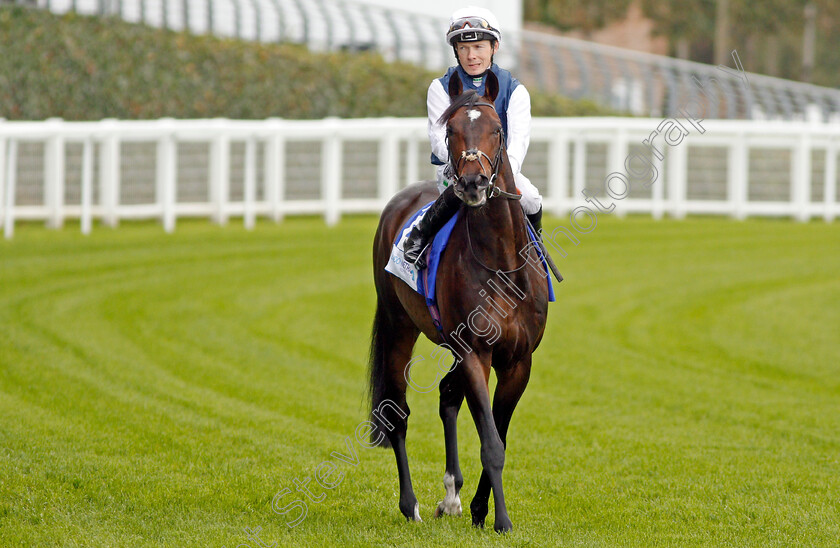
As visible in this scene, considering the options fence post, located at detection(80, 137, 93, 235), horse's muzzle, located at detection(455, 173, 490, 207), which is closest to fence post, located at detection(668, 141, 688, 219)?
fence post, located at detection(80, 137, 93, 235)

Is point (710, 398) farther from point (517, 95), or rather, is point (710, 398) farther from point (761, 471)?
point (517, 95)

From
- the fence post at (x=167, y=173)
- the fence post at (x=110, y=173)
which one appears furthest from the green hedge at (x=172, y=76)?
the fence post at (x=167, y=173)

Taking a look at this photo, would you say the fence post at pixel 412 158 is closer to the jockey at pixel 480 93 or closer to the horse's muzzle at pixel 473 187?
the jockey at pixel 480 93

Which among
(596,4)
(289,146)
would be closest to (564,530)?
(289,146)

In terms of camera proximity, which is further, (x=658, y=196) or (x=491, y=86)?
(x=658, y=196)

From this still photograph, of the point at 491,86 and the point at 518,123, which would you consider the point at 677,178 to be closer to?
the point at 518,123

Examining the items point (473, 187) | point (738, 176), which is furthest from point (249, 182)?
point (473, 187)

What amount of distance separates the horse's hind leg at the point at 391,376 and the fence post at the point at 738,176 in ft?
48.7

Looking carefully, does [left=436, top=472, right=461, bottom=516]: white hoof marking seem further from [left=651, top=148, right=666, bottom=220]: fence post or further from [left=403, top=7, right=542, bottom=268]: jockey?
[left=651, top=148, right=666, bottom=220]: fence post

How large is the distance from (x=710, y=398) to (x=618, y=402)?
644 mm

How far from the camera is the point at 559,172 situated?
749 inches

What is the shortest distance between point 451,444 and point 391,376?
554mm

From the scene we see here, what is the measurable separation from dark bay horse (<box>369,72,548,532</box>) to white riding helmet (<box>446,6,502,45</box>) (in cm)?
32

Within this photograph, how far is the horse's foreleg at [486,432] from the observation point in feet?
15.6
